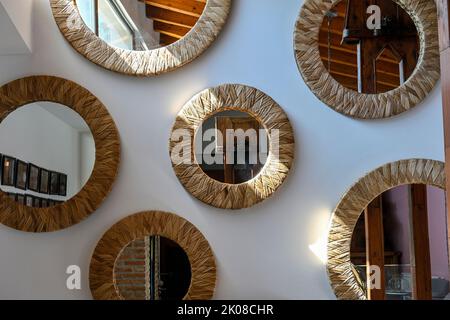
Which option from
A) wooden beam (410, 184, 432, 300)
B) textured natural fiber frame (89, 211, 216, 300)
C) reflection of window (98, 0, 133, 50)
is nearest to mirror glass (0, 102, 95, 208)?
textured natural fiber frame (89, 211, 216, 300)

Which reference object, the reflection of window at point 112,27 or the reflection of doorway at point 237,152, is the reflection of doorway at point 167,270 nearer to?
the reflection of doorway at point 237,152

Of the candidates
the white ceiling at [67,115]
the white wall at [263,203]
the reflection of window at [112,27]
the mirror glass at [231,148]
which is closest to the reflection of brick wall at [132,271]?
the white wall at [263,203]

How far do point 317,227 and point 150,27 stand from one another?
1085mm

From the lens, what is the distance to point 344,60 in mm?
2910

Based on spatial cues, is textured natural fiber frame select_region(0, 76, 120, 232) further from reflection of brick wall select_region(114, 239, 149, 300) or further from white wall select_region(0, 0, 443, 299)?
reflection of brick wall select_region(114, 239, 149, 300)

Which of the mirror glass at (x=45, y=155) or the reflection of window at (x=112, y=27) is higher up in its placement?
the reflection of window at (x=112, y=27)

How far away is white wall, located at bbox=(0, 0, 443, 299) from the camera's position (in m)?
2.82

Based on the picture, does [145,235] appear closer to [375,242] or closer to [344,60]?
[375,242]

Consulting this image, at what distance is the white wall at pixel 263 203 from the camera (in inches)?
111

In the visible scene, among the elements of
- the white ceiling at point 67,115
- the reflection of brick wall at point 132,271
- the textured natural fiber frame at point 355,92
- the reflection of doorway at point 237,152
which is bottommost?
the reflection of brick wall at point 132,271

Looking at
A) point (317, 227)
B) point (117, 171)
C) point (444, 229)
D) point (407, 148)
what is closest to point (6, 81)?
point (117, 171)

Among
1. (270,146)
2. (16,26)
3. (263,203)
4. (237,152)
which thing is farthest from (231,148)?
(16,26)

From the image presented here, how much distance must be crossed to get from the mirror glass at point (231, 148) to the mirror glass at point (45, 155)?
18.7 inches
